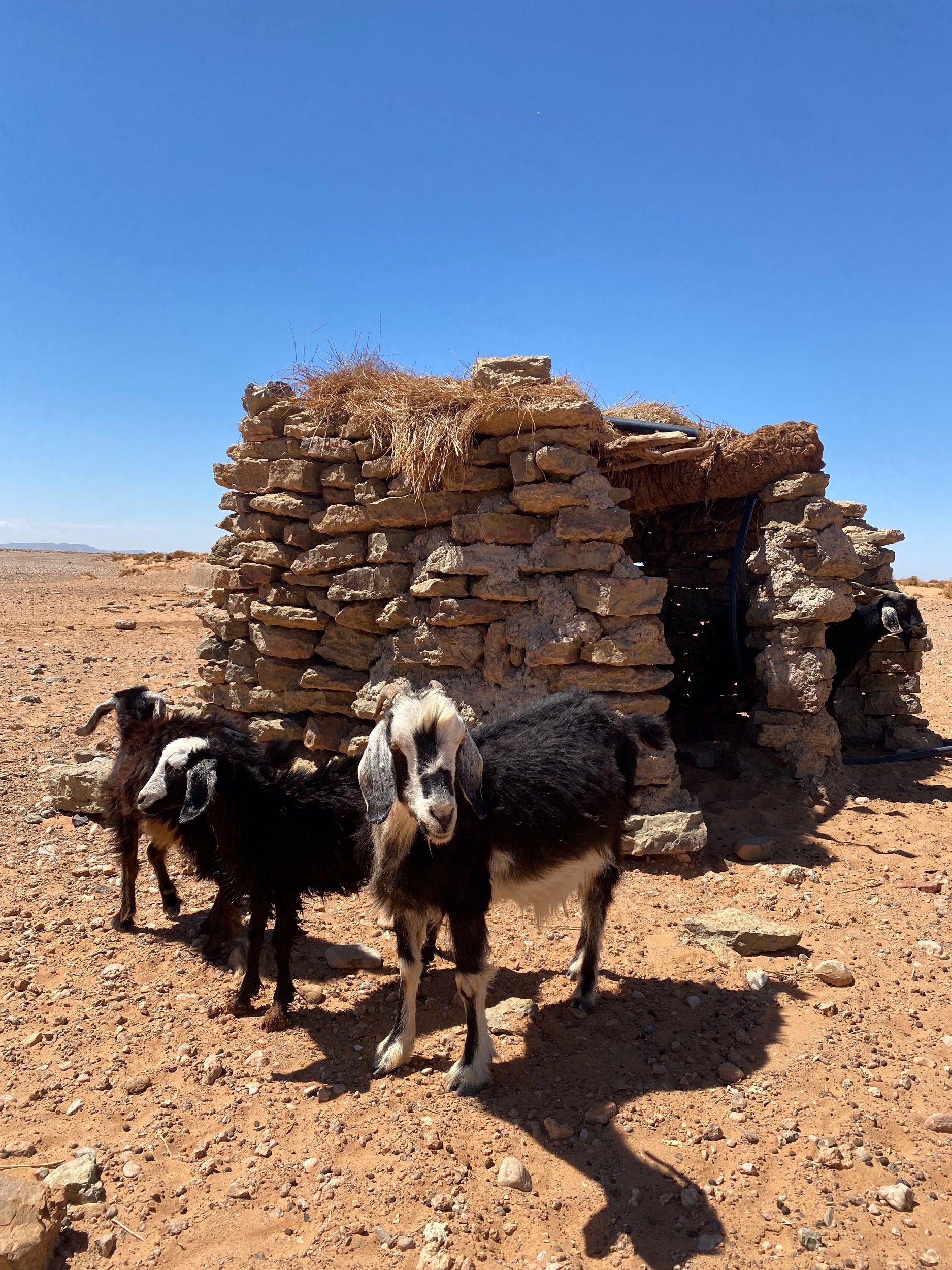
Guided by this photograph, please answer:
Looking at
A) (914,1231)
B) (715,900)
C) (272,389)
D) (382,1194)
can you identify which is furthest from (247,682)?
(914,1231)

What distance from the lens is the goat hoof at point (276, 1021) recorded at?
4074 millimetres

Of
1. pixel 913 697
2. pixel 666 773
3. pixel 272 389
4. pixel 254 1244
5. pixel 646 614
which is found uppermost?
pixel 272 389

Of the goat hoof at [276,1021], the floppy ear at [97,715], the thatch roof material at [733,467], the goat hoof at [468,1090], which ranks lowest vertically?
the goat hoof at [276,1021]

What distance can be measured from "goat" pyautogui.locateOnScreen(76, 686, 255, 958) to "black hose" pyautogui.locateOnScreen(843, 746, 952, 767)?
5.68 meters

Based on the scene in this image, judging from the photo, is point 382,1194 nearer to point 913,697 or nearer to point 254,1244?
point 254,1244

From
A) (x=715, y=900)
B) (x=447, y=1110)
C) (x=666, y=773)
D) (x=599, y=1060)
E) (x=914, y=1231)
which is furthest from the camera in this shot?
(x=666, y=773)

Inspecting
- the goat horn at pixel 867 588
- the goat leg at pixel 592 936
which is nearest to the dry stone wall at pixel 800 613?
the goat horn at pixel 867 588

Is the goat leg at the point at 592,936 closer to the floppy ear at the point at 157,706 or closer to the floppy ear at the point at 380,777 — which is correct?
the floppy ear at the point at 380,777

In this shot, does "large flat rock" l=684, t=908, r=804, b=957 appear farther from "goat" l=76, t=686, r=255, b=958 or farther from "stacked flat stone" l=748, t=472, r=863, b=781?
"goat" l=76, t=686, r=255, b=958

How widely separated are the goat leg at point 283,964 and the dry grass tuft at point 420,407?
3.27 meters

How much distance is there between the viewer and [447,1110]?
3.44 m

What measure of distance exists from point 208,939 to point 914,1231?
11.9 ft

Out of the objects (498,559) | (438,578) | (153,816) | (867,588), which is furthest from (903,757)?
(153,816)

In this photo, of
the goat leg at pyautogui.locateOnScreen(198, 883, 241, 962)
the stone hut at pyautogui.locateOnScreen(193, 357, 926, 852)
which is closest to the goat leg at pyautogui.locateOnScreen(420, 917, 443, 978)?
the goat leg at pyautogui.locateOnScreen(198, 883, 241, 962)
